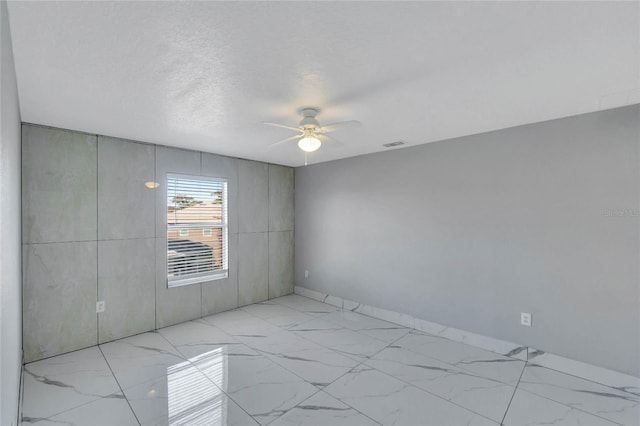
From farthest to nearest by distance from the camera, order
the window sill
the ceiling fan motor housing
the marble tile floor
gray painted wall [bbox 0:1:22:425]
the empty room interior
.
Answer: the window sill
the ceiling fan motor housing
the marble tile floor
the empty room interior
gray painted wall [bbox 0:1:22:425]

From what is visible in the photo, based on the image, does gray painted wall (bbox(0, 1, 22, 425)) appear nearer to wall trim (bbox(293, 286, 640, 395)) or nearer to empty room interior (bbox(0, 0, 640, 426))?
empty room interior (bbox(0, 0, 640, 426))

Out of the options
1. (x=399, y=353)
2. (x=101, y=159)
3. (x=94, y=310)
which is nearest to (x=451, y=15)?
(x=399, y=353)

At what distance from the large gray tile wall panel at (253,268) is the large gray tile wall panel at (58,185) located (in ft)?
6.44

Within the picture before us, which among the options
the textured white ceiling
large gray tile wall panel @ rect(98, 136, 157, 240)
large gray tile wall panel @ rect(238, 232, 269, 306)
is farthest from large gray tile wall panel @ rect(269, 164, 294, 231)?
the textured white ceiling

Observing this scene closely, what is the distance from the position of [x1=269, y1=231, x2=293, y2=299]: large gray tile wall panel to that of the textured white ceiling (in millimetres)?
2664

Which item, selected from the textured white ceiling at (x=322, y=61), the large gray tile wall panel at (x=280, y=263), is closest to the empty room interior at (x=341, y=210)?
the textured white ceiling at (x=322, y=61)

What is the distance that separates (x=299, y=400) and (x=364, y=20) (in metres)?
2.58

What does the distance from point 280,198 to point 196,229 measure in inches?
61.9

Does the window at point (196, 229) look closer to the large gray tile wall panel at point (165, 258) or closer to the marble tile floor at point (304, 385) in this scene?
the large gray tile wall panel at point (165, 258)

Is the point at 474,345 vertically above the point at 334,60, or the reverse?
the point at 334,60

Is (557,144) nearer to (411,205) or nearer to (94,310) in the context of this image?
(411,205)

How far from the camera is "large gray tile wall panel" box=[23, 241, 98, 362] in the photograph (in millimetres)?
2854

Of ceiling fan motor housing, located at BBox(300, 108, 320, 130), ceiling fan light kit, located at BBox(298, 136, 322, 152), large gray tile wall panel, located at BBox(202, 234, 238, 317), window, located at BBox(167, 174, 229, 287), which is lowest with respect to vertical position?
large gray tile wall panel, located at BBox(202, 234, 238, 317)

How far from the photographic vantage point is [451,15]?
1.37m
